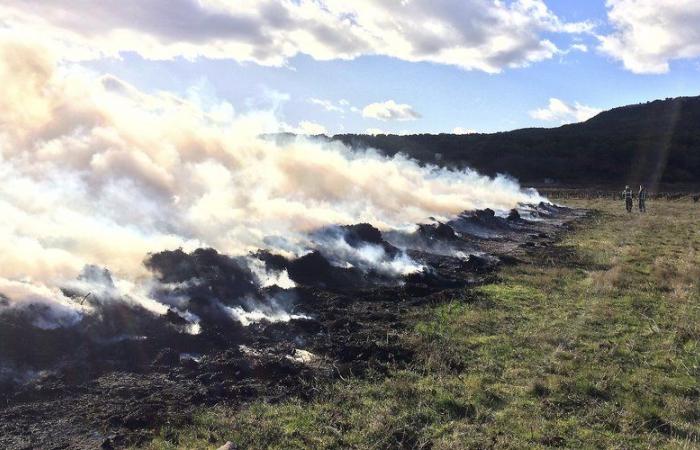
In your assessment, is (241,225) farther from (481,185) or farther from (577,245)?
(481,185)

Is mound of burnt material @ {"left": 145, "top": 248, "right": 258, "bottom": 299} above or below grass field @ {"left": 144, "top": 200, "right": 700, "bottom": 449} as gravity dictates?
above

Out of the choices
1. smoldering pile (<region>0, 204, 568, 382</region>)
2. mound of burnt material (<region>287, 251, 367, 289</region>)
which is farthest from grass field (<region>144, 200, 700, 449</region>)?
mound of burnt material (<region>287, 251, 367, 289</region>)

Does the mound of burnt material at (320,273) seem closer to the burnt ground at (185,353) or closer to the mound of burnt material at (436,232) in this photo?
the burnt ground at (185,353)

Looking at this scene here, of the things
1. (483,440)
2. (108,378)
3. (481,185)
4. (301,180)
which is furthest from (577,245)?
(481,185)

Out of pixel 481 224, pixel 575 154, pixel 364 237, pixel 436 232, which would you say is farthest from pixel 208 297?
pixel 575 154

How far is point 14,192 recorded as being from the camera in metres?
16.8

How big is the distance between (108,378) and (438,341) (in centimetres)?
599

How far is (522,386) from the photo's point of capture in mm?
8648

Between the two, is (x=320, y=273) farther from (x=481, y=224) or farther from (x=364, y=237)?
(x=481, y=224)

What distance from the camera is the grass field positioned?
23.4ft

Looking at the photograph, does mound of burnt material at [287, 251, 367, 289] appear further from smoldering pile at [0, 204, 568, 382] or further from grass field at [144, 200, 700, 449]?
grass field at [144, 200, 700, 449]

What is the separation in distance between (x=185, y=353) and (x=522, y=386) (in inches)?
235

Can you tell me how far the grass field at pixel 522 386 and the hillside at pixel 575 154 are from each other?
65.2 metres

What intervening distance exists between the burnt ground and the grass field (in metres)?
0.58
